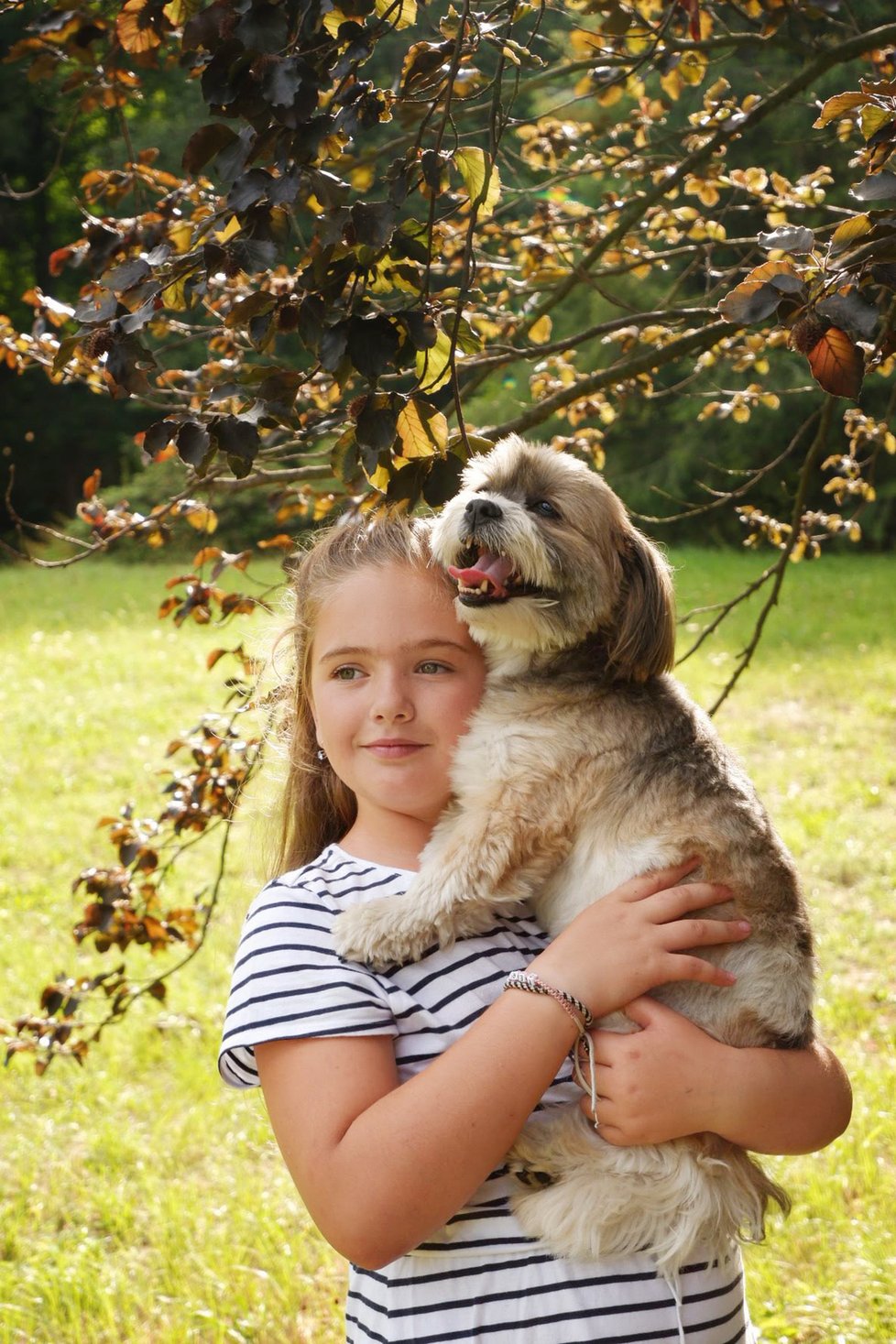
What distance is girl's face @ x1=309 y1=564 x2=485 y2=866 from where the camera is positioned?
236 cm

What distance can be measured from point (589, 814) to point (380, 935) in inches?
20.9

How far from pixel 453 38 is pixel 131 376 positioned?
914 mm

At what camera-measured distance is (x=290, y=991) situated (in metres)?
2.06

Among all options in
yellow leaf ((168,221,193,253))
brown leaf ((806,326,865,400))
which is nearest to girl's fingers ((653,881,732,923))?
brown leaf ((806,326,865,400))

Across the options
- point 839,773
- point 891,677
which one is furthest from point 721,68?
point 839,773

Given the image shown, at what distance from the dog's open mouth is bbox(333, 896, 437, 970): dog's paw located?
2.02 feet

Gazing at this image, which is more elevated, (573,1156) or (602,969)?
(602,969)

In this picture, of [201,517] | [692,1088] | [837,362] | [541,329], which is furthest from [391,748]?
[541,329]

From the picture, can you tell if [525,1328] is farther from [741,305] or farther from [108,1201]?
[108,1201]

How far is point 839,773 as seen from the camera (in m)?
8.82

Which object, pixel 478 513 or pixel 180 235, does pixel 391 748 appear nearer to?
pixel 478 513

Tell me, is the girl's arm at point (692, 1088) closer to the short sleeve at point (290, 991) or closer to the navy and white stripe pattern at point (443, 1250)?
the navy and white stripe pattern at point (443, 1250)

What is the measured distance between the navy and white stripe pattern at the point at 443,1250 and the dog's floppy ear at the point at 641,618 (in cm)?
70

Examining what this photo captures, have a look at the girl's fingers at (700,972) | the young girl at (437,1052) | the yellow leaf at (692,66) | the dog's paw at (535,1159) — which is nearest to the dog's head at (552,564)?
the young girl at (437,1052)
